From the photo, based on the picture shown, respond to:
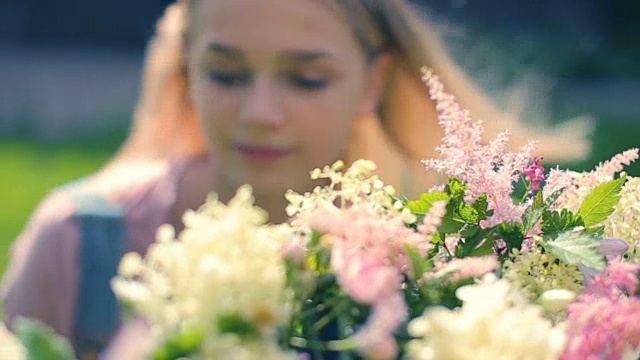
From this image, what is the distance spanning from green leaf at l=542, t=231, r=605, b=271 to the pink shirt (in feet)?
3.88

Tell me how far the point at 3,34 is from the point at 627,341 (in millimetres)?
8806

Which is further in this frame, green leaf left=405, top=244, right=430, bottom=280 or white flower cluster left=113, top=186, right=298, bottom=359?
green leaf left=405, top=244, right=430, bottom=280

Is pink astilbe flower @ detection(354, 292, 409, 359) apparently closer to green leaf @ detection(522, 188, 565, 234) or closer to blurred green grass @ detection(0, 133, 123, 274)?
green leaf @ detection(522, 188, 565, 234)

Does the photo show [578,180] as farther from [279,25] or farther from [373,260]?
[279,25]

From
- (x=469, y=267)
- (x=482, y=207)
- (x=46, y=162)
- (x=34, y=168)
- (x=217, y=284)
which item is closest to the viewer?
(x=217, y=284)

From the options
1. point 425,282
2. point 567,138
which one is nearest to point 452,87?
point 567,138

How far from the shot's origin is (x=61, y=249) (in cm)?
181

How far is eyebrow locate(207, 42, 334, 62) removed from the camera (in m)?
1.61

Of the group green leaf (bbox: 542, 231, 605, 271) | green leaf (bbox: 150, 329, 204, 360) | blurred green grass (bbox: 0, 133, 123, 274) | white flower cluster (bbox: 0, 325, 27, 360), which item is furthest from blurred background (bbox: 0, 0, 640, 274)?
green leaf (bbox: 150, 329, 204, 360)

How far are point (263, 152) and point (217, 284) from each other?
44.2 inches

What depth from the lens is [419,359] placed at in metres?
0.52

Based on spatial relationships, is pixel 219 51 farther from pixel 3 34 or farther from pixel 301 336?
pixel 3 34

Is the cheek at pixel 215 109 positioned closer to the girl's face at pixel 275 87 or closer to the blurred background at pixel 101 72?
the girl's face at pixel 275 87

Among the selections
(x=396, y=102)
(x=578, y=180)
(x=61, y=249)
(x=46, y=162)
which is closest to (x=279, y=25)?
(x=396, y=102)
